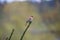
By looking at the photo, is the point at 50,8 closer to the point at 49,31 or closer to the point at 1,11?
the point at 49,31

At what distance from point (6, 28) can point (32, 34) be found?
0.21m

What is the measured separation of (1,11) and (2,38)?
22 centimetres

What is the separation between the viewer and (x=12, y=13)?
45.3 inches

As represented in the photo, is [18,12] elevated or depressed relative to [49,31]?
elevated

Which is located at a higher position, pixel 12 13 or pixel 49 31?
pixel 12 13

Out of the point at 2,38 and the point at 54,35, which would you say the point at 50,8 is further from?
the point at 2,38

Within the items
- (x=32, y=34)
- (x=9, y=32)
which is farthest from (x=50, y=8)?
(x=9, y=32)

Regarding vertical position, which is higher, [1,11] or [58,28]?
[1,11]

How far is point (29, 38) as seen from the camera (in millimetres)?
1128

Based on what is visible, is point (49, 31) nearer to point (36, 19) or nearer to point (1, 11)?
point (36, 19)

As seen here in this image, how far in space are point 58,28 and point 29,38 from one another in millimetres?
251

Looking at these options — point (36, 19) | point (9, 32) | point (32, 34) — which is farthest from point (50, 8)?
point (9, 32)

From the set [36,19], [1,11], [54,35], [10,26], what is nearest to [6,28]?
[10,26]

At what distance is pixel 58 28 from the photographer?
3.79 ft
